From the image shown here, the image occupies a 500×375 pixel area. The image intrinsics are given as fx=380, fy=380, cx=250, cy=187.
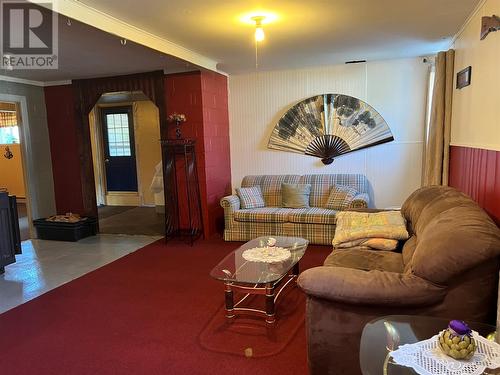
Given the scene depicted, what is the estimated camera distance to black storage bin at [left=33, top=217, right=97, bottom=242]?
514 cm

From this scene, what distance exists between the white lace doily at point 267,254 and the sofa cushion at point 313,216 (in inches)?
52.3

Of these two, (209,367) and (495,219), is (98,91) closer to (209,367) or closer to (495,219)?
(209,367)

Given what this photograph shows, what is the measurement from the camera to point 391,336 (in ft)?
5.08

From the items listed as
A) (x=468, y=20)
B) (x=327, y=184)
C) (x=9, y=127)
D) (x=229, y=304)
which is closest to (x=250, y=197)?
(x=327, y=184)

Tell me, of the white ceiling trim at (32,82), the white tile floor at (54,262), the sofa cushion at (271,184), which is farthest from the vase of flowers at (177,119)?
the white ceiling trim at (32,82)

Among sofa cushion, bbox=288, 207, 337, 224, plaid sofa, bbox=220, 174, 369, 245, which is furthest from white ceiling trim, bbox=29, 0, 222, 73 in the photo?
sofa cushion, bbox=288, 207, 337, 224

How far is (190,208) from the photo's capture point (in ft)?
16.5

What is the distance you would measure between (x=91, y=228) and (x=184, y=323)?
3270 millimetres

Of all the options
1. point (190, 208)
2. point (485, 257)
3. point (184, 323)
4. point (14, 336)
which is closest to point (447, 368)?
point (485, 257)

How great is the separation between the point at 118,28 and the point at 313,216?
2.80m

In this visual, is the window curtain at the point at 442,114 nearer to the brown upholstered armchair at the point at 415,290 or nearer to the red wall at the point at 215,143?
the brown upholstered armchair at the point at 415,290

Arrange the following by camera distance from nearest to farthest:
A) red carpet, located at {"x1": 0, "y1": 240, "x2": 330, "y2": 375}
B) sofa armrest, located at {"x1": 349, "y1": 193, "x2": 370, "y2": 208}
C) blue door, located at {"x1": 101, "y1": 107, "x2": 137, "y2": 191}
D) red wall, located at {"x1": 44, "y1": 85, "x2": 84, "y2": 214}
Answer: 1. red carpet, located at {"x1": 0, "y1": 240, "x2": 330, "y2": 375}
2. sofa armrest, located at {"x1": 349, "y1": 193, "x2": 370, "y2": 208}
3. red wall, located at {"x1": 44, "y1": 85, "x2": 84, "y2": 214}
4. blue door, located at {"x1": 101, "y1": 107, "x2": 137, "y2": 191}

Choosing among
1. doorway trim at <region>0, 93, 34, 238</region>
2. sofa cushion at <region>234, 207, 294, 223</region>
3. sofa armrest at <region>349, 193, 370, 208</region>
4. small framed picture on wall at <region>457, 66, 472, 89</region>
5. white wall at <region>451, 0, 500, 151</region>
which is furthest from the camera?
doorway trim at <region>0, 93, 34, 238</region>

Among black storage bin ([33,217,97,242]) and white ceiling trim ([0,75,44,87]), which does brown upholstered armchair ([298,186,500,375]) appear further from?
white ceiling trim ([0,75,44,87])
